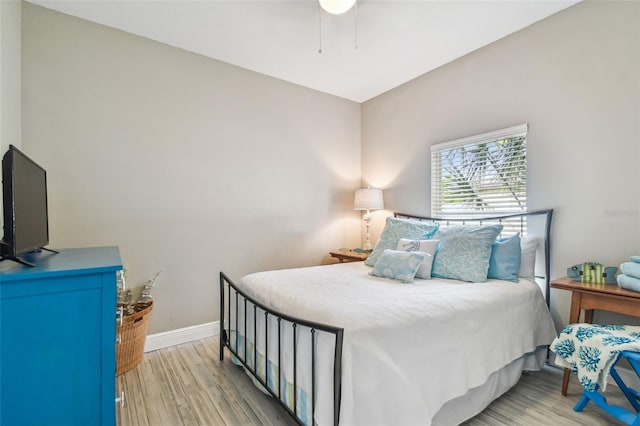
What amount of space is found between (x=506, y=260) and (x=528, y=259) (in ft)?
0.74

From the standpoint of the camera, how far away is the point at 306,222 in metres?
3.65

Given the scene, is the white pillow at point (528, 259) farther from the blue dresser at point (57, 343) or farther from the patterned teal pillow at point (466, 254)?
the blue dresser at point (57, 343)

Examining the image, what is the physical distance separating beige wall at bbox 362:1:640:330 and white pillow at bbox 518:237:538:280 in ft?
0.52

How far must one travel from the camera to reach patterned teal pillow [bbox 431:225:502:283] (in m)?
2.27

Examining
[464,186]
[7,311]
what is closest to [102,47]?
[7,311]

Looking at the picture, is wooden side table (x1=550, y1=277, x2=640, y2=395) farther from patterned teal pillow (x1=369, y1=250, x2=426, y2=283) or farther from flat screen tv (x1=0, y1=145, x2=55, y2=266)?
flat screen tv (x1=0, y1=145, x2=55, y2=266)

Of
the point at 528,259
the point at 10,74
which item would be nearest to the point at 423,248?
the point at 528,259

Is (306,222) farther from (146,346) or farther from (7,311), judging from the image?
(7,311)

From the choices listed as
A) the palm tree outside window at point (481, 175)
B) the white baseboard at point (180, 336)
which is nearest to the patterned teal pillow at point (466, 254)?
the palm tree outside window at point (481, 175)

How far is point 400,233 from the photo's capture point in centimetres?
287

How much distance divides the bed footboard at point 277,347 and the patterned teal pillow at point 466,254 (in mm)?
1354

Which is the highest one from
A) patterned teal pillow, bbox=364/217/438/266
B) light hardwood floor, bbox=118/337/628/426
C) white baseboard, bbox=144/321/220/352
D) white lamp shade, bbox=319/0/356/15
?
white lamp shade, bbox=319/0/356/15

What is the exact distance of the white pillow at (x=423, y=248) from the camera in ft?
Result: 7.81

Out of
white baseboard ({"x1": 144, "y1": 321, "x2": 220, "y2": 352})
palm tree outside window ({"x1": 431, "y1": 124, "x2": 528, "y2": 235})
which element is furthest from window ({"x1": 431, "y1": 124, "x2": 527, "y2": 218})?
white baseboard ({"x1": 144, "y1": 321, "x2": 220, "y2": 352})
